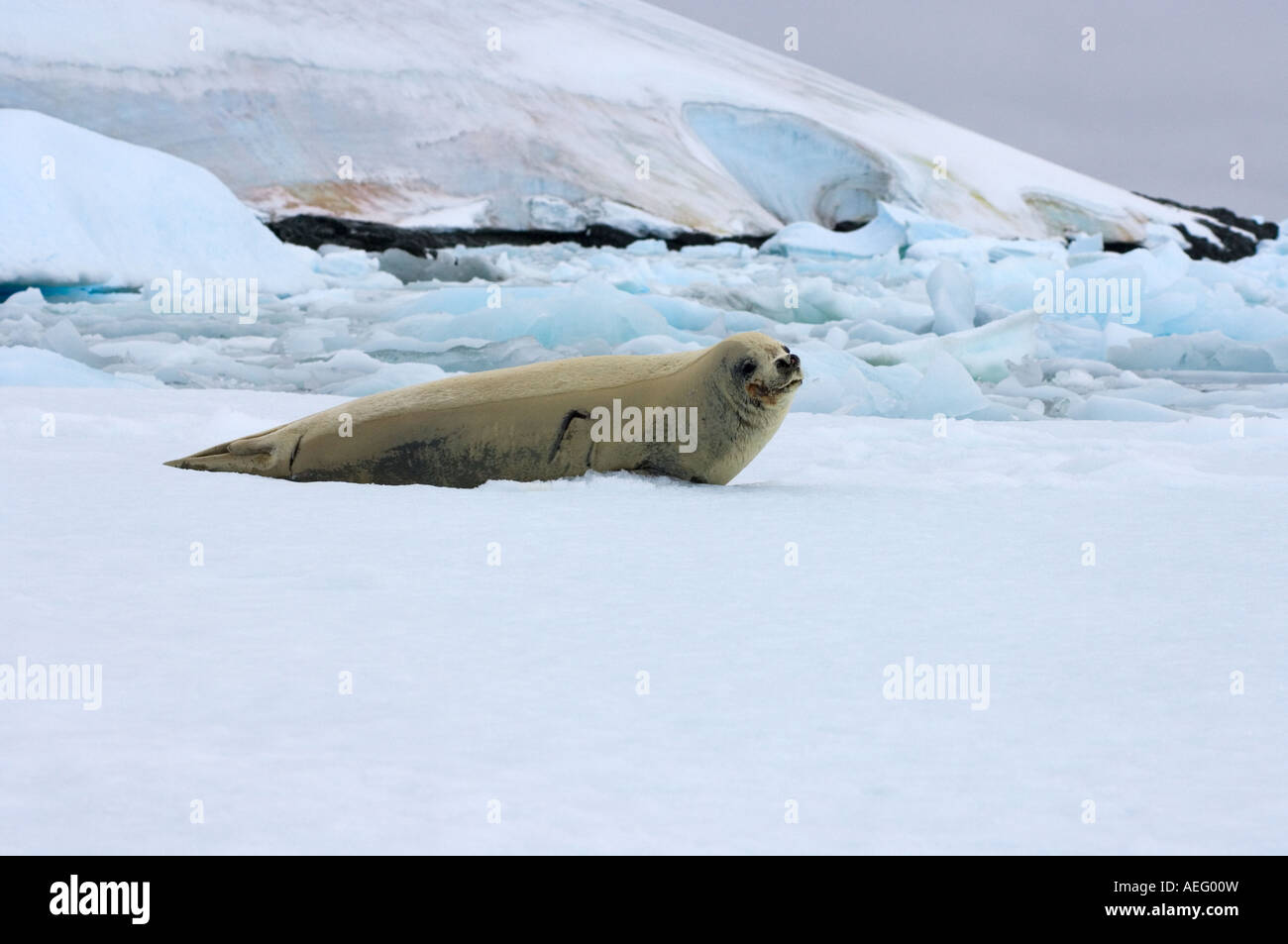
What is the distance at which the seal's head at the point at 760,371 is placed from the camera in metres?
2.95

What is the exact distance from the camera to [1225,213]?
37812 millimetres

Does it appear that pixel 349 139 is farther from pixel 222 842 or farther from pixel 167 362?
pixel 222 842

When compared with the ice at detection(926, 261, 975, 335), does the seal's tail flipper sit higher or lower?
lower

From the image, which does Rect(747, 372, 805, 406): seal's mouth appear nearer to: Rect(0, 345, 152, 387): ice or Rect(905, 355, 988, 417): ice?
Rect(905, 355, 988, 417): ice

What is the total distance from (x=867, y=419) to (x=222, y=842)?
4044 mm

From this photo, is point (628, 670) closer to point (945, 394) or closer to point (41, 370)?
point (945, 394)

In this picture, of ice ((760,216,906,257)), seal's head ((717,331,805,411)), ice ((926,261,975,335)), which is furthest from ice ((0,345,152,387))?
ice ((760,216,906,257))

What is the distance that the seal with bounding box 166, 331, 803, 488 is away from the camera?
2.93 m

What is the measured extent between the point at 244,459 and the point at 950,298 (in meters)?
5.54

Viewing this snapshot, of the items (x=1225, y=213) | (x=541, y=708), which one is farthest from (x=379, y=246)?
(x=1225, y=213)

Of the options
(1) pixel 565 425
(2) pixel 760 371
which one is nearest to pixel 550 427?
(1) pixel 565 425

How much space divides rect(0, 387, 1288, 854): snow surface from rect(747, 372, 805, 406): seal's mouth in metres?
0.36

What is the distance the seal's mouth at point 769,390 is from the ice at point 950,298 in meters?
4.92

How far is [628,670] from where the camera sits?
4.78ft
